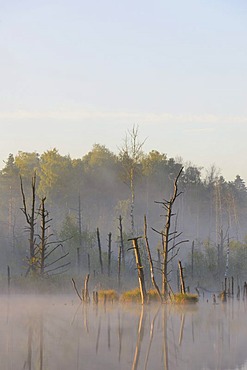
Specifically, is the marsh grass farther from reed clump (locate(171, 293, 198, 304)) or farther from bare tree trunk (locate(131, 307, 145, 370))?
bare tree trunk (locate(131, 307, 145, 370))

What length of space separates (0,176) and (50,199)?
34.9 feet

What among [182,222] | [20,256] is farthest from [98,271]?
[182,222]

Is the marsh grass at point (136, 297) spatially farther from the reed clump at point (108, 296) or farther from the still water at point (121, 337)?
the still water at point (121, 337)

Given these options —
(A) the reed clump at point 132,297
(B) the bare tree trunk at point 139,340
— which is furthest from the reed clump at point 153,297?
(B) the bare tree trunk at point 139,340

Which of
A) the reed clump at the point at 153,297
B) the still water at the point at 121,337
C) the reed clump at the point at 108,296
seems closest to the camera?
the still water at the point at 121,337

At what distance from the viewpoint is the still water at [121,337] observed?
18.1 m

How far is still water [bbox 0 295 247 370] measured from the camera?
1812 centimetres

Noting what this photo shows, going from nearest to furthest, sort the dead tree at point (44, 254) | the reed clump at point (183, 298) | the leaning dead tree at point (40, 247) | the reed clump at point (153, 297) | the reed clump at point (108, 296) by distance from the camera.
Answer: the reed clump at point (183, 298), the reed clump at point (153, 297), the reed clump at point (108, 296), the dead tree at point (44, 254), the leaning dead tree at point (40, 247)

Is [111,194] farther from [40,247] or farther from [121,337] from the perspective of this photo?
[121,337]

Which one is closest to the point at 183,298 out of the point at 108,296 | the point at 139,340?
the point at 108,296

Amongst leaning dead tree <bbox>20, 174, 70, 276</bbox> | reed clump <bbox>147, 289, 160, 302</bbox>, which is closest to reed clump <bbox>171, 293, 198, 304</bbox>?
reed clump <bbox>147, 289, 160, 302</bbox>

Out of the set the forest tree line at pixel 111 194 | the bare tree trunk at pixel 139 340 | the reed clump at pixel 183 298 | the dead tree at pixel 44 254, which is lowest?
the bare tree trunk at pixel 139 340

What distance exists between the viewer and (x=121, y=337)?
23234mm

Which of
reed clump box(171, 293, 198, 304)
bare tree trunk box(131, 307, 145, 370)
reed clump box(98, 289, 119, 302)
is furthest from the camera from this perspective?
reed clump box(98, 289, 119, 302)
